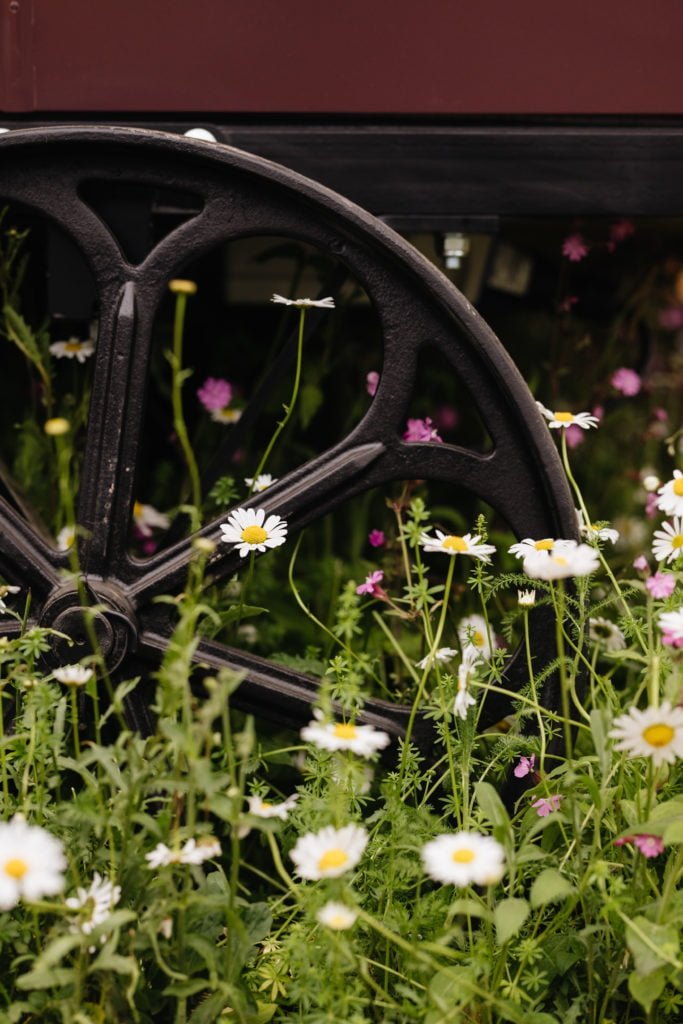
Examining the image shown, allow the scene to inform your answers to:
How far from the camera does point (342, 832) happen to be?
0.90m

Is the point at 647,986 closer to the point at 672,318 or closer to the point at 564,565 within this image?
the point at 564,565

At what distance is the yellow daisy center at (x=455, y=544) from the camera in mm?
1214

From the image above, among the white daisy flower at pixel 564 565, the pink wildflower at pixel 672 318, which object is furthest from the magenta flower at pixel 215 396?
the pink wildflower at pixel 672 318

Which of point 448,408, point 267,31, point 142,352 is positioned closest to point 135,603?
point 142,352

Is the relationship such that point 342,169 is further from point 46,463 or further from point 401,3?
point 46,463

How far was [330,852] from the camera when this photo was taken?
885mm

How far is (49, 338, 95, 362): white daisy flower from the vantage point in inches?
71.2

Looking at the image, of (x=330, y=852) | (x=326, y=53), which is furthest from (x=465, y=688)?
(x=326, y=53)

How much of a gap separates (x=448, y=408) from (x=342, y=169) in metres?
1.09

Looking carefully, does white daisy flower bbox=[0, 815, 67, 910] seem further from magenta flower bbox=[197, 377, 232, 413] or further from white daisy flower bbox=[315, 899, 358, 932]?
magenta flower bbox=[197, 377, 232, 413]

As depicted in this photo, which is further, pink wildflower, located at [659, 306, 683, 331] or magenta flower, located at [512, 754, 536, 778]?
pink wildflower, located at [659, 306, 683, 331]

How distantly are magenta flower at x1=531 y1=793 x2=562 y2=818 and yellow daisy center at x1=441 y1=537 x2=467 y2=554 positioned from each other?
296mm

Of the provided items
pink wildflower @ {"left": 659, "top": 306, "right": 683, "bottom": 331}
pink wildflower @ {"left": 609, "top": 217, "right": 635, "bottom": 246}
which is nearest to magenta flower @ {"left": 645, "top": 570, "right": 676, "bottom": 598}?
pink wildflower @ {"left": 609, "top": 217, "right": 635, "bottom": 246}

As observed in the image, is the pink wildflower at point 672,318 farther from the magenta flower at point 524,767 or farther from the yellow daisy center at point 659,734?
the yellow daisy center at point 659,734
